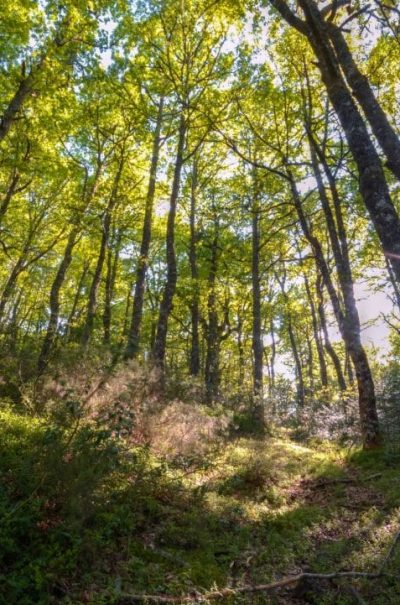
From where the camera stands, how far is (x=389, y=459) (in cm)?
852

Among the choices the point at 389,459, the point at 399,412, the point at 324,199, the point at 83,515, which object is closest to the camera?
the point at 83,515

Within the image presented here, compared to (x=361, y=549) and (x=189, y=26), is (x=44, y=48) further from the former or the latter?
(x=361, y=549)

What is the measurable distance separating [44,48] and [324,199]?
9.06 metres

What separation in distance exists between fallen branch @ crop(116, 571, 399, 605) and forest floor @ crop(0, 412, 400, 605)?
0.04 metres

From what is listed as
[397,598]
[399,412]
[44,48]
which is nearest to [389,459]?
[399,412]

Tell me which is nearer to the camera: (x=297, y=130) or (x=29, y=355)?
(x=29, y=355)

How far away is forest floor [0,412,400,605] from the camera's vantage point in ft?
11.5

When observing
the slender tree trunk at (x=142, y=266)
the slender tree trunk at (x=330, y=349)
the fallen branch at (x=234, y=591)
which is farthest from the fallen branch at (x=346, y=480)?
the slender tree trunk at (x=330, y=349)

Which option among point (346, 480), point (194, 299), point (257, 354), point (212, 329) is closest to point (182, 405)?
point (346, 480)

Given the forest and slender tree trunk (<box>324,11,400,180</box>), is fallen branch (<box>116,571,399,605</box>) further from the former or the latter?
slender tree trunk (<box>324,11,400,180</box>)

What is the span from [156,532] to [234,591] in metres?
1.33

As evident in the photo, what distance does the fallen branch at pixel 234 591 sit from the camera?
337cm

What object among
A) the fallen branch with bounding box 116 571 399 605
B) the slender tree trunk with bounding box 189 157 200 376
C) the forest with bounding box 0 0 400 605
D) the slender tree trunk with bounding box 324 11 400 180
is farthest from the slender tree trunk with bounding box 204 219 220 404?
the fallen branch with bounding box 116 571 399 605

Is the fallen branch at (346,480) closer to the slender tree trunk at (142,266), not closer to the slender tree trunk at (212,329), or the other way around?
the slender tree trunk at (142,266)
